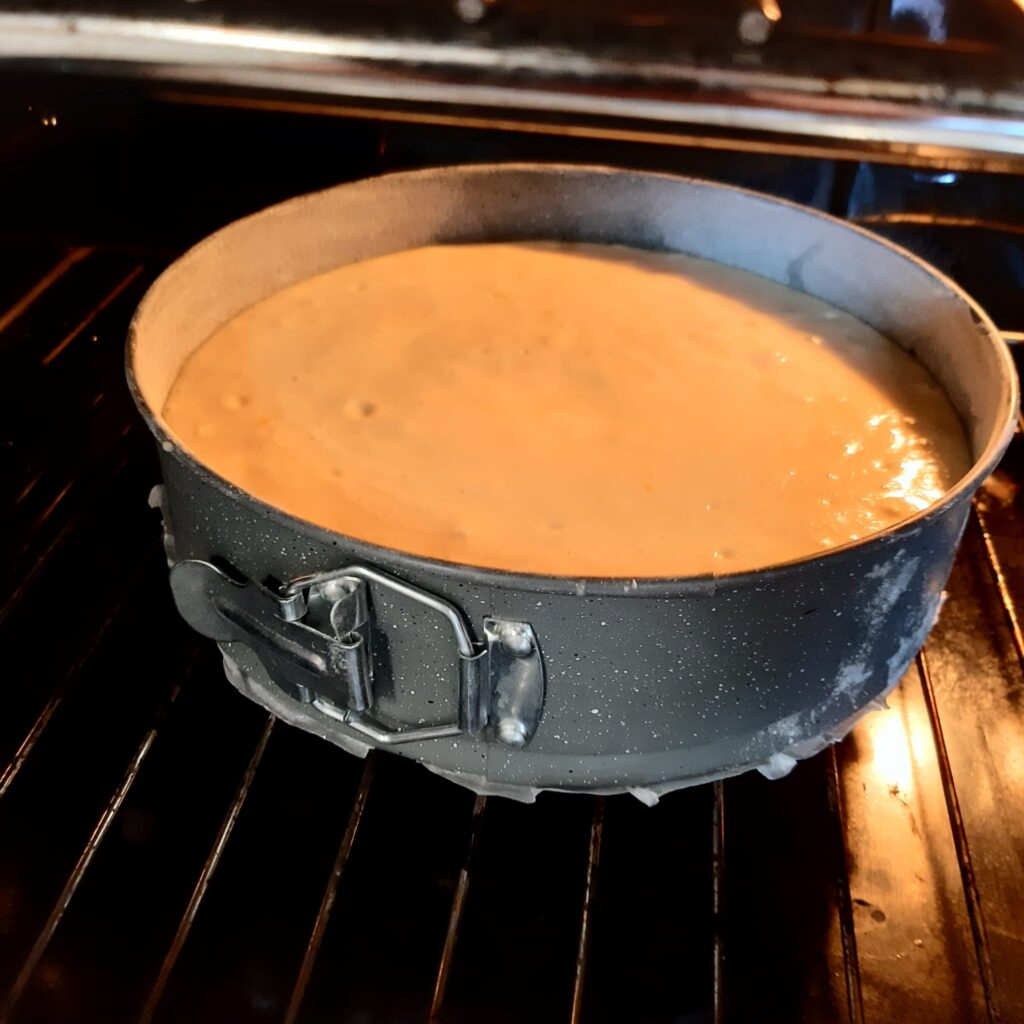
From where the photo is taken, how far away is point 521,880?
0.87m

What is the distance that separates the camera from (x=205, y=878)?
33.5 inches

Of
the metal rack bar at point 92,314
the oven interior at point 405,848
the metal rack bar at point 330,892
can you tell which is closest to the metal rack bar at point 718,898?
the oven interior at point 405,848

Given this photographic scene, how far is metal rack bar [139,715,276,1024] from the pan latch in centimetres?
15

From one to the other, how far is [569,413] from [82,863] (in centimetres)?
57

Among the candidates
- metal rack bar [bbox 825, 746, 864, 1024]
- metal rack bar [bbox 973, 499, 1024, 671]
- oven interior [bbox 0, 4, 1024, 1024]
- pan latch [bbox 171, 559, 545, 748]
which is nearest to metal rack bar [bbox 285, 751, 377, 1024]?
oven interior [bbox 0, 4, 1024, 1024]

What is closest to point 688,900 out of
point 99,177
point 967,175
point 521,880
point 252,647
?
point 521,880

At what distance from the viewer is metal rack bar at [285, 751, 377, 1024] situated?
785 mm

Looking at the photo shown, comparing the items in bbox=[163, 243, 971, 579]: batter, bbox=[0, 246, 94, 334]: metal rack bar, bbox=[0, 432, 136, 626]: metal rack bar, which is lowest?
bbox=[0, 432, 136, 626]: metal rack bar

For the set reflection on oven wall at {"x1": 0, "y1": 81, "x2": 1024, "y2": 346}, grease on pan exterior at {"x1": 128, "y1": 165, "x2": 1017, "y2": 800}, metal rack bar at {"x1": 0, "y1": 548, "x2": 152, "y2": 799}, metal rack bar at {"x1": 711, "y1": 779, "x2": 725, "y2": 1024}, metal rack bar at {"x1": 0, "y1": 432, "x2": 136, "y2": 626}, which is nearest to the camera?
grease on pan exterior at {"x1": 128, "y1": 165, "x2": 1017, "y2": 800}

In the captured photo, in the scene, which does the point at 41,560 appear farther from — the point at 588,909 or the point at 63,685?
the point at 588,909

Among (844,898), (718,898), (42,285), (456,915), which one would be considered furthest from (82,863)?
(42,285)

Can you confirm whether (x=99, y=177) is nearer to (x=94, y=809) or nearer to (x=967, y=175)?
(x=94, y=809)

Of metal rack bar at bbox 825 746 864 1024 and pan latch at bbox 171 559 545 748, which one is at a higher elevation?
pan latch at bbox 171 559 545 748

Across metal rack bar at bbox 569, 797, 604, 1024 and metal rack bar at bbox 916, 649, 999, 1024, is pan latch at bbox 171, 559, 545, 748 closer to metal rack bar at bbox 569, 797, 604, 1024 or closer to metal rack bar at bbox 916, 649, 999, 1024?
metal rack bar at bbox 569, 797, 604, 1024
